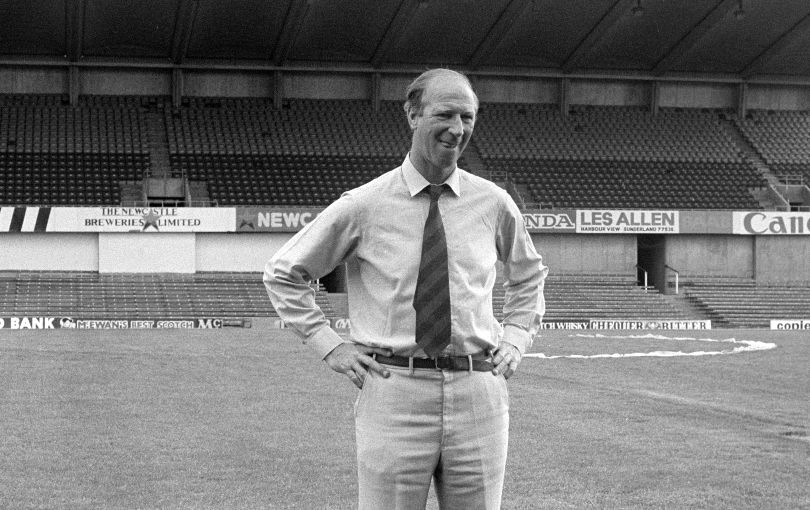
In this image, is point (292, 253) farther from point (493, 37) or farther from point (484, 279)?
point (493, 37)

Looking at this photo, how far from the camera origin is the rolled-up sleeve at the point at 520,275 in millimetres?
4637

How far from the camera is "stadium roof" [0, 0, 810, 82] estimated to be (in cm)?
4984

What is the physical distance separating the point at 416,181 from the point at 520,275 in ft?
1.98

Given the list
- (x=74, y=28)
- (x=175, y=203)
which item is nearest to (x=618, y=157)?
(x=175, y=203)

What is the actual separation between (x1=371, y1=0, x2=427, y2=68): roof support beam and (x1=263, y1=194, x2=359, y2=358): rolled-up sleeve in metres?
45.0

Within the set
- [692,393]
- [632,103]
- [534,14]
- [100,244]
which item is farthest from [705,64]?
[692,393]

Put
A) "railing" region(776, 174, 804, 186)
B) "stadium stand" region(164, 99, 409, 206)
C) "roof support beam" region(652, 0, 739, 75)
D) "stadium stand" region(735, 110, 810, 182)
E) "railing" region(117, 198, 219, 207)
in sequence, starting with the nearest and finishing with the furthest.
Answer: "railing" region(117, 198, 219, 207), "roof support beam" region(652, 0, 739, 75), "stadium stand" region(164, 99, 409, 206), "railing" region(776, 174, 804, 186), "stadium stand" region(735, 110, 810, 182)

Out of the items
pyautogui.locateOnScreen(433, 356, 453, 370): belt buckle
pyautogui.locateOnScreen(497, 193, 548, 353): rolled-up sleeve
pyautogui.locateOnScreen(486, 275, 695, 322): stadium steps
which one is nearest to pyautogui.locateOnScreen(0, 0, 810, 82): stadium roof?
pyautogui.locateOnScreen(486, 275, 695, 322): stadium steps

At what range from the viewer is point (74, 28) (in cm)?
5047

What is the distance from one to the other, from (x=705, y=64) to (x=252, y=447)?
5078 centimetres

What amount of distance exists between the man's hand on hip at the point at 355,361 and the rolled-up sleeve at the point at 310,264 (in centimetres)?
7

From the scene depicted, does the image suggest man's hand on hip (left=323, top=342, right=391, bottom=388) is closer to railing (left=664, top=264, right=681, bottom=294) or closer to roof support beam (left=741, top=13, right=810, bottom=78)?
railing (left=664, top=264, right=681, bottom=294)

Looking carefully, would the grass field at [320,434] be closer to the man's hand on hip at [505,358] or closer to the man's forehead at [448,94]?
the man's hand on hip at [505,358]

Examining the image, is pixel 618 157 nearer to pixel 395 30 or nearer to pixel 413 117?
pixel 395 30
